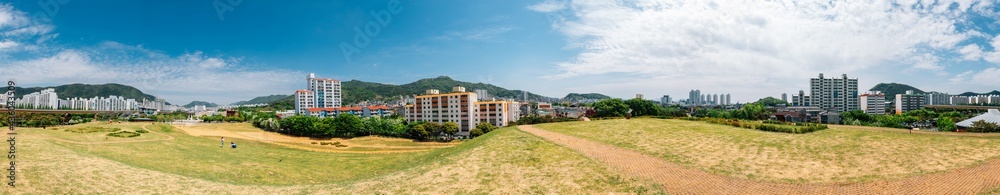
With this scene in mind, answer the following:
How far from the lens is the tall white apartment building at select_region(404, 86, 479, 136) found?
274ft

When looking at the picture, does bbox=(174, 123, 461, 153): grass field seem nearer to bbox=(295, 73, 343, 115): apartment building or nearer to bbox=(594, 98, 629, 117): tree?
bbox=(594, 98, 629, 117): tree

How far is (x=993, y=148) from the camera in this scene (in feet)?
53.7

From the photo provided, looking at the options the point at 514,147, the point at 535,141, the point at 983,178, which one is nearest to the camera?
the point at 983,178

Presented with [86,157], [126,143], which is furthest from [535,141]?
[126,143]

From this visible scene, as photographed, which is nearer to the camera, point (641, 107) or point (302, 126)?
point (302, 126)

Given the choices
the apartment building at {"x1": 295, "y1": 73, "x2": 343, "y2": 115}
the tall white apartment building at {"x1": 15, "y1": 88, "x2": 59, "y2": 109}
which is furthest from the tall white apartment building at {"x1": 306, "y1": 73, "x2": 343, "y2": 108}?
the tall white apartment building at {"x1": 15, "y1": 88, "x2": 59, "y2": 109}

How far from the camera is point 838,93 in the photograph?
444 feet

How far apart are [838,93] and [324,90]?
184117 mm

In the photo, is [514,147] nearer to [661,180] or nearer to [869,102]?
[661,180]

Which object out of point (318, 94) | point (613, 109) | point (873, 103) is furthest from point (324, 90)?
point (873, 103)

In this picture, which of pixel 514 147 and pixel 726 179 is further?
pixel 514 147

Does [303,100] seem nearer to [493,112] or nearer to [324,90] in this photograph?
[324,90]

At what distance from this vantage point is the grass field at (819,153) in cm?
1416

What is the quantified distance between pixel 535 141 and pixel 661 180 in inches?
351
